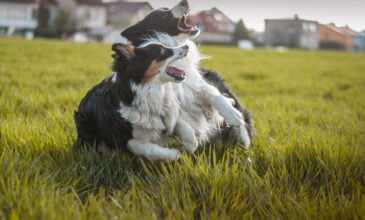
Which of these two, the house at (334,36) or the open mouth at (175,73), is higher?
the house at (334,36)

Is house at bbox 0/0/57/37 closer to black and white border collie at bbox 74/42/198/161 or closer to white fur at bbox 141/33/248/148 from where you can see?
white fur at bbox 141/33/248/148

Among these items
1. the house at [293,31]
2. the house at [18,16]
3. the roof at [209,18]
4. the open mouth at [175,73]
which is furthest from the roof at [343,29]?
the house at [18,16]

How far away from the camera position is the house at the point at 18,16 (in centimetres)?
4416

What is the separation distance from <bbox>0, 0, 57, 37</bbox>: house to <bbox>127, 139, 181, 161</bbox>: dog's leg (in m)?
44.1

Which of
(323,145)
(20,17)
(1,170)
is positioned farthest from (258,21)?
(20,17)

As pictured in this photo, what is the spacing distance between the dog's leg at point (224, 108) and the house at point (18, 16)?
1727 inches

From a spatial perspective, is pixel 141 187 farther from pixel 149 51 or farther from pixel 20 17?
pixel 20 17

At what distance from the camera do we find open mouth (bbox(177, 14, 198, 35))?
320 centimetres

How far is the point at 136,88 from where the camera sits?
9.27 feet

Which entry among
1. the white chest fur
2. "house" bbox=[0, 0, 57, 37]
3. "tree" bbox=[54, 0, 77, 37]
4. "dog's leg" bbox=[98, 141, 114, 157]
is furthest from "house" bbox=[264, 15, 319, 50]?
"house" bbox=[0, 0, 57, 37]

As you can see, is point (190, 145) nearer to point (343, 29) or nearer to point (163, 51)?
point (163, 51)

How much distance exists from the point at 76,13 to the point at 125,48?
143 ft

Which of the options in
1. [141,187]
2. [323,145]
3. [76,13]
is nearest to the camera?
[141,187]

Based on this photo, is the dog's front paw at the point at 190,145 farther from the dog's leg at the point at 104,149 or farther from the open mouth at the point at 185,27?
the open mouth at the point at 185,27
